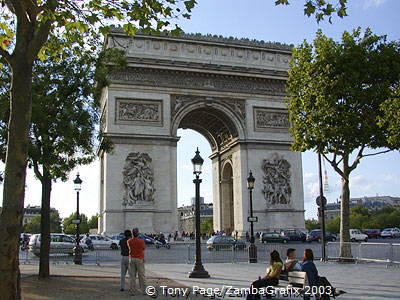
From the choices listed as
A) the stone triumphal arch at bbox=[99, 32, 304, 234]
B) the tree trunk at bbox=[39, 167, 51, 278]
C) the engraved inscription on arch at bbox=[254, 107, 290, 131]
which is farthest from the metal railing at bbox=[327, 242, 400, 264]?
the engraved inscription on arch at bbox=[254, 107, 290, 131]

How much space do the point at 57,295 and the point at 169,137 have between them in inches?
1026

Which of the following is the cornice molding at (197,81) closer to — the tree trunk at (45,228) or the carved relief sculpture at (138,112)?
the carved relief sculpture at (138,112)

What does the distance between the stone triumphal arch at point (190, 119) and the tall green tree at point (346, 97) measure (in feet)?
54.0

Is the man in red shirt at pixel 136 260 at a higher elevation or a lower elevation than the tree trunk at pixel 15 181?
lower

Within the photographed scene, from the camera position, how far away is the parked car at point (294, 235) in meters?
36.1

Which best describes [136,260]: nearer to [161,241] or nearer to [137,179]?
[161,241]

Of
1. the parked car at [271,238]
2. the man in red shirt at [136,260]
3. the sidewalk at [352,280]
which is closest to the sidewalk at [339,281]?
the sidewalk at [352,280]

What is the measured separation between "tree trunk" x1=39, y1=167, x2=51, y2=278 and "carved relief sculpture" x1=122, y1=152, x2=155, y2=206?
18631mm

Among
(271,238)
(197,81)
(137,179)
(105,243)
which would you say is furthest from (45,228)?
(197,81)

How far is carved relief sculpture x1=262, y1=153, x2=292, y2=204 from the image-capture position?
38.2m

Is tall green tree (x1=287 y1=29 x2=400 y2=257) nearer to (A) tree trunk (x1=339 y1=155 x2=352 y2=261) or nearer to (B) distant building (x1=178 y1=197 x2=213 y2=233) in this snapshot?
(A) tree trunk (x1=339 y1=155 x2=352 y2=261)

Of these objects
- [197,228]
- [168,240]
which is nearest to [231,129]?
[168,240]

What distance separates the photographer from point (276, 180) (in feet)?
127

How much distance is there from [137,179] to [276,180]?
1109 cm
